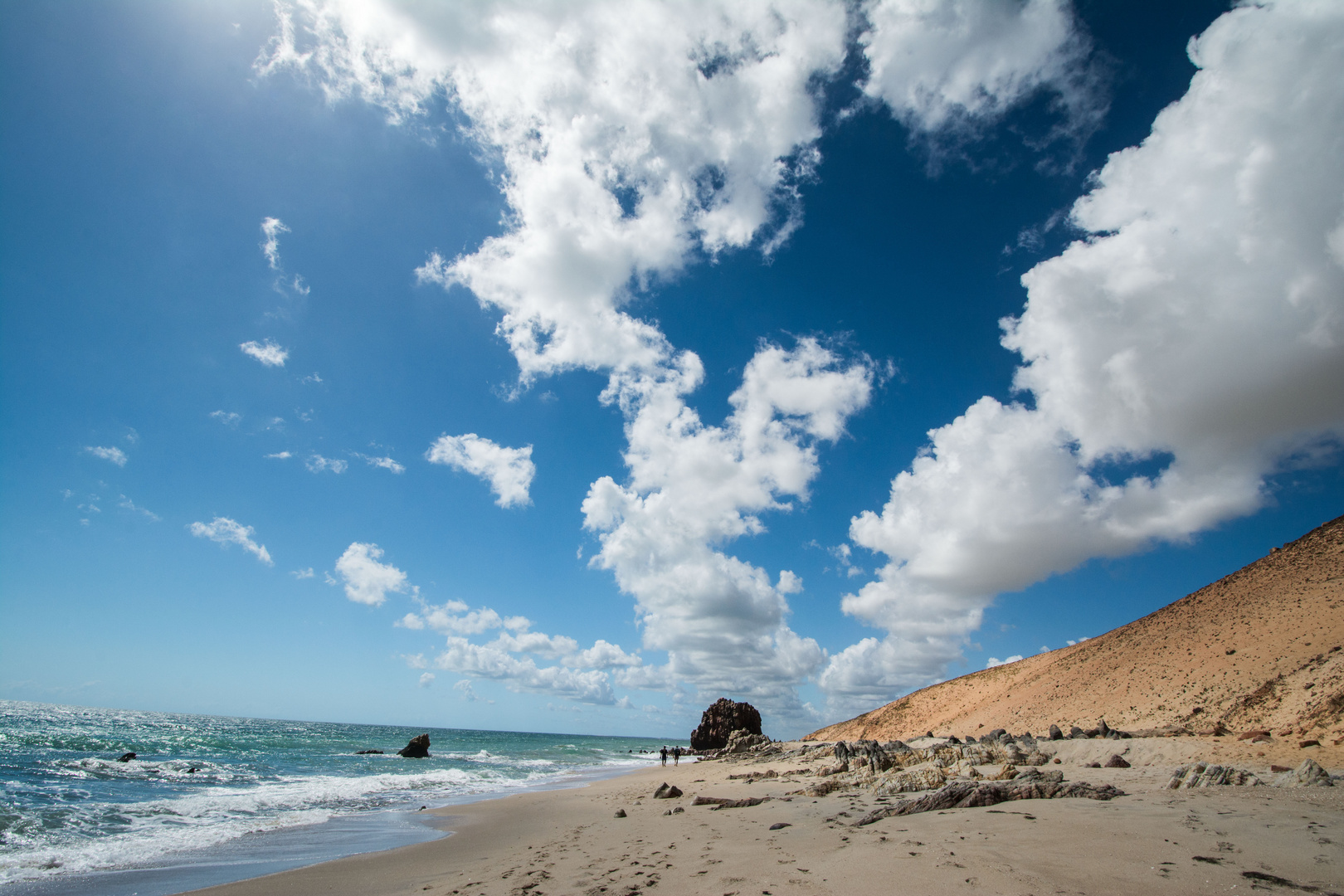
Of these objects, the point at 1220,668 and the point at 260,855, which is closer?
the point at 260,855

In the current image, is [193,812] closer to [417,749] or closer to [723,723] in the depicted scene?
[417,749]

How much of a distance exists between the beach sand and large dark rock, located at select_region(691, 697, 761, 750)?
206 feet

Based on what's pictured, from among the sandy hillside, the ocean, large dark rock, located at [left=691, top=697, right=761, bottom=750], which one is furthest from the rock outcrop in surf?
the ocean

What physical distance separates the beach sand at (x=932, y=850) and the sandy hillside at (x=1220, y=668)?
815 centimetres

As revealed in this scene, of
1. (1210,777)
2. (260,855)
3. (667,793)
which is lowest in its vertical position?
(260,855)

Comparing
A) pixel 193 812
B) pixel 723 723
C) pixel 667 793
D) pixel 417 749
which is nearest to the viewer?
pixel 193 812

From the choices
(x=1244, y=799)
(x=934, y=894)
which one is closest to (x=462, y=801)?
(x=934, y=894)

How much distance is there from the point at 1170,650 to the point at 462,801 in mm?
41965

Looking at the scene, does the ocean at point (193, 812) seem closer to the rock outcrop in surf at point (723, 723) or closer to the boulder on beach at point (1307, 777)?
the boulder on beach at point (1307, 777)

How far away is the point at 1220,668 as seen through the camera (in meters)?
28.5

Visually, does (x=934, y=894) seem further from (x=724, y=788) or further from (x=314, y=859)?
(x=724, y=788)

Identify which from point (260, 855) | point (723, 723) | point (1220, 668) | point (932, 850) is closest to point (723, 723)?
point (723, 723)

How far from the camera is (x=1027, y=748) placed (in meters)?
18.8

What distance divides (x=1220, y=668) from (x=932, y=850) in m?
32.3
